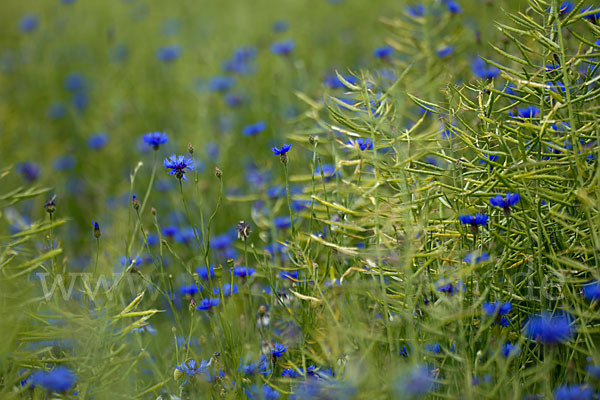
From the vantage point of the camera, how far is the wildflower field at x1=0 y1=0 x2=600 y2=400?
1268 mm

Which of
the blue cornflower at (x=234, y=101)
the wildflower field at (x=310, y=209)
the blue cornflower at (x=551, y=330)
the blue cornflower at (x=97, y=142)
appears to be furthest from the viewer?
the blue cornflower at (x=234, y=101)

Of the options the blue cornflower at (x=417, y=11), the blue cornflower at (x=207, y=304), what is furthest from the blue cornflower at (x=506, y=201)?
the blue cornflower at (x=417, y=11)

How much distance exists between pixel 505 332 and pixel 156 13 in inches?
185

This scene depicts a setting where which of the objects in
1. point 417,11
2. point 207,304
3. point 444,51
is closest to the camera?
point 207,304

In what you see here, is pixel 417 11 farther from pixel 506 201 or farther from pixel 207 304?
pixel 207 304

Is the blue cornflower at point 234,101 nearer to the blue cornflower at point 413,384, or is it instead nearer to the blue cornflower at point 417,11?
the blue cornflower at point 417,11

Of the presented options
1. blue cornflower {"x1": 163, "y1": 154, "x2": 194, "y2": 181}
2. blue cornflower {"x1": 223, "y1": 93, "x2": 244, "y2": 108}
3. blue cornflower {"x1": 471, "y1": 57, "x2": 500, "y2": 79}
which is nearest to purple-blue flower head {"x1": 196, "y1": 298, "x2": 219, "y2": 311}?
blue cornflower {"x1": 163, "y1": 154, "x2": 194, "y2": 181}

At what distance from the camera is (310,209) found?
73.0 inches

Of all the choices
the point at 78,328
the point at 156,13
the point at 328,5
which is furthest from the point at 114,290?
the point at 156,13

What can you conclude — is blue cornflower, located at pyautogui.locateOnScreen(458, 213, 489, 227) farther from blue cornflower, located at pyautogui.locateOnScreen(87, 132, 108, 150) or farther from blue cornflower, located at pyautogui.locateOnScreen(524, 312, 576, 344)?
blue cornflower, located at pyautogui.locateOnScreen(87, 132, 108, 150)

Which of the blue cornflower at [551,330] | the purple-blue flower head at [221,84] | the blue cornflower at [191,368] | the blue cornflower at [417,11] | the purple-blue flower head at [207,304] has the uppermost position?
the blue cornflower at [417,11]

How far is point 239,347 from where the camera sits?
1.50 m

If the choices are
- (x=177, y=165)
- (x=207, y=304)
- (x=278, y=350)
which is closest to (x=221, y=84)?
(x=177, y=165)

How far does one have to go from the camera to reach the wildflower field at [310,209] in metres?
1.27
